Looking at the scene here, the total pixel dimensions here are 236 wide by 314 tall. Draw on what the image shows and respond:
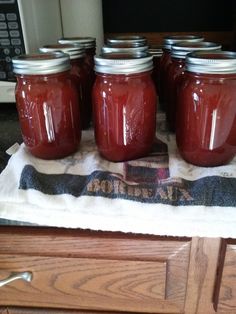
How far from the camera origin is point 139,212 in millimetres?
Answer: 352

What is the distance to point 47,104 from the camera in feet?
1.37

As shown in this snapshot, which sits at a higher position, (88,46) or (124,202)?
(88,46)

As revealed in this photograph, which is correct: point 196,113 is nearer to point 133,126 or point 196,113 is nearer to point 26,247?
point 133,126

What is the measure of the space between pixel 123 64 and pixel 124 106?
0.18 feet

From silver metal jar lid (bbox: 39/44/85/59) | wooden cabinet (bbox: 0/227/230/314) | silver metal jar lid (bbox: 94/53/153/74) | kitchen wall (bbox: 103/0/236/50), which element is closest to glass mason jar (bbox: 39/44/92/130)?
silver metal jar lid (bbox: 39/44/85/59)

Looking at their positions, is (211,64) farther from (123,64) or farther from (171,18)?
(171,18)

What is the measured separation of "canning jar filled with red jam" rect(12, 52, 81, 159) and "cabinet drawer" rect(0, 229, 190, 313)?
0.14 meters

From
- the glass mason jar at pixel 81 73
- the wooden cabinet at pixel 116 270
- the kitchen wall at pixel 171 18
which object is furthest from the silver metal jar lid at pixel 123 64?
the kitchen wall at pixel 171 18

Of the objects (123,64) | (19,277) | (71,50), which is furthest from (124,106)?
(19,277)

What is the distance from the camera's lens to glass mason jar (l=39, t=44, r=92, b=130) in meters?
0.49

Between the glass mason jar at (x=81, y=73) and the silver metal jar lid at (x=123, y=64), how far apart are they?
102 mm

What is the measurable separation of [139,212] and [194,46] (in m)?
0.28

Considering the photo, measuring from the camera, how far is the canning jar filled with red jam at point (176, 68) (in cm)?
46

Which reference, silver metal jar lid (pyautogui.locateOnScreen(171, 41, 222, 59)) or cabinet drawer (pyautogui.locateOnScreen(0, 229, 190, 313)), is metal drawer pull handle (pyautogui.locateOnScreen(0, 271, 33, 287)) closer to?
cabinet drawer (pyautogui.locateOnScreen(0, 229, 190, 313))
